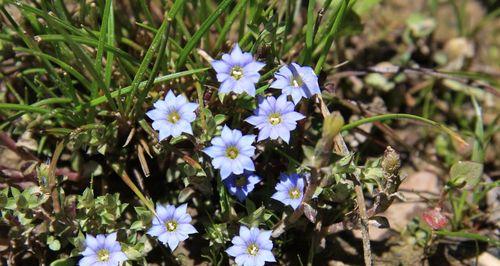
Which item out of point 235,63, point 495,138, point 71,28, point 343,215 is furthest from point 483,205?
point 71,28

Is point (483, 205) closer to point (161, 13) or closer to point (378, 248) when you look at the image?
point (378, 248)

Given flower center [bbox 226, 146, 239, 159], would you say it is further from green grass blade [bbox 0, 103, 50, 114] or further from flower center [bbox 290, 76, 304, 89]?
green grass blade [bbox 0, 103, 50, 114]

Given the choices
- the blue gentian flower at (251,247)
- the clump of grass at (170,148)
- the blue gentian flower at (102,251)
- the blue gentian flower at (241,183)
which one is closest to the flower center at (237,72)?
the clump of grass at (170,148)

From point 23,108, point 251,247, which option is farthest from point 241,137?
point 23,108

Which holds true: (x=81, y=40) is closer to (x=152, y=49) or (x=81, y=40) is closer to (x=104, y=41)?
(x=104, y=41)

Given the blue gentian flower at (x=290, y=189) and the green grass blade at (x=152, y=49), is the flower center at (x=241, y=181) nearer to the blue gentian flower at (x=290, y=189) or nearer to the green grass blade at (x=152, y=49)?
the blue gentian flower at (x=290, y=189)
